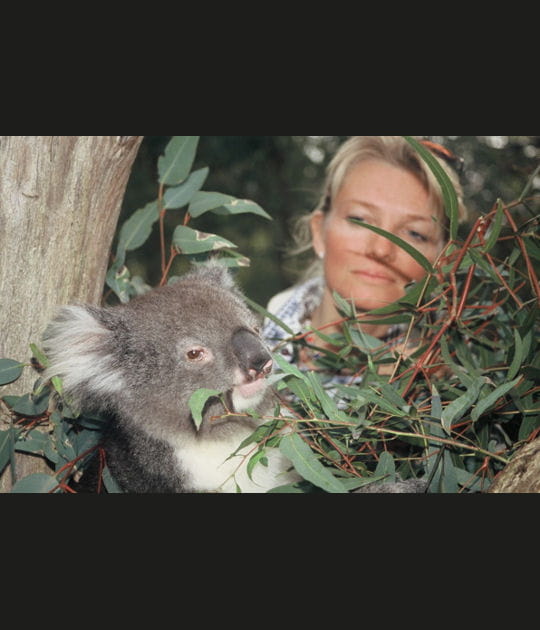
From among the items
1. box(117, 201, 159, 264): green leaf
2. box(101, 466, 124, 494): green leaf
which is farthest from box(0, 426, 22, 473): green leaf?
box(117, 201, 159, 264): green leaf

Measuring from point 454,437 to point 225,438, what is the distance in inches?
27.4

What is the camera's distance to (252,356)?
5.98 ft

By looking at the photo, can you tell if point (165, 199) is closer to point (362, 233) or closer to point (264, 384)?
point (264, 384)

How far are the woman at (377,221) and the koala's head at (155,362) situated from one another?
1.01m

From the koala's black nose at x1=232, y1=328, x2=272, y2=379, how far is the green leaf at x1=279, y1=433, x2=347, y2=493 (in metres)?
0.26

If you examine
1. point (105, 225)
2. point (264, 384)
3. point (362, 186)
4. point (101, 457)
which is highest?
point (362, 186)

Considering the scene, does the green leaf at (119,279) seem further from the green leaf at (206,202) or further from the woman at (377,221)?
the woman at (377,221)

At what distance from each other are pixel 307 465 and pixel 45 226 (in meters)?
1.11

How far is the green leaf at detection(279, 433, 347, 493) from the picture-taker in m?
1.54

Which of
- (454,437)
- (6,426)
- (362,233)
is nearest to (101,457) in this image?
(6,426)

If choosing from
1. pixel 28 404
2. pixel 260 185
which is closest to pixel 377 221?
pixel 28 404

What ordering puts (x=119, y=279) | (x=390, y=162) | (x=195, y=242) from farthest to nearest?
(x=390, y=162) → (x=119, y=279) → (x=195, y=242)

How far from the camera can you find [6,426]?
1.99 meters

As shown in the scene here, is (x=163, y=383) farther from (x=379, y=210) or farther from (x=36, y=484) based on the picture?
(x=379, y=210)
